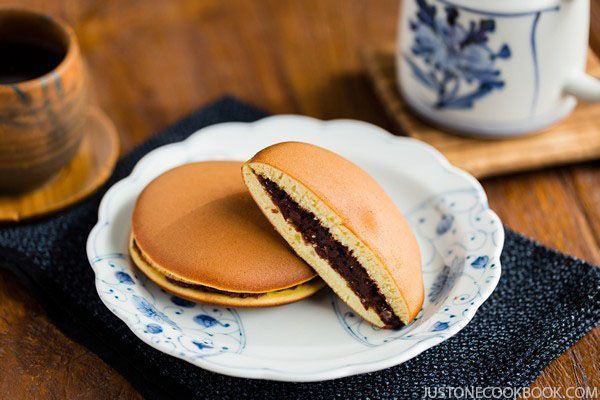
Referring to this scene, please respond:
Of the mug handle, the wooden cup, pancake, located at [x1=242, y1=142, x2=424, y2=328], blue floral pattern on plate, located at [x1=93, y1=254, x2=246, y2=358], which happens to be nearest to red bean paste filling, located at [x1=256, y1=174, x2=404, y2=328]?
pancake, located at [x1=242, y1=142, x2=424, y2=328]

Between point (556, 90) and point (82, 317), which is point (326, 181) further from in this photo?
point (556, 90)

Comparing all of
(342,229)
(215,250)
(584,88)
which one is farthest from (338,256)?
(584,88)

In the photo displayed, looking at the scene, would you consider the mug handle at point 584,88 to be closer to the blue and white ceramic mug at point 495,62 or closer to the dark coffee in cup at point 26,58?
the blue and white ceramic mug at point 495,62

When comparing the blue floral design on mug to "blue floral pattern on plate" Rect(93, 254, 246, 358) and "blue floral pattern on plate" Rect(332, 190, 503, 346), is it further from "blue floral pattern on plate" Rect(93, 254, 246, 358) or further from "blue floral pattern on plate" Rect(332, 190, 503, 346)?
"blue floral pattern on plate" Rect(93, 254, 246, 358)

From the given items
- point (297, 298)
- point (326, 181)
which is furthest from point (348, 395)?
point (326, 181)

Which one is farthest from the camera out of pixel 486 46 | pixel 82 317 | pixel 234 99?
pixel 234 99

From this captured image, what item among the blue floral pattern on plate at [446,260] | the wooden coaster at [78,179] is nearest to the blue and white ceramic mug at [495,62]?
the blue floral pattern on plate at [446,260]

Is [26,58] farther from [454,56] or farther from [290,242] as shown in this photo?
[454,56]
